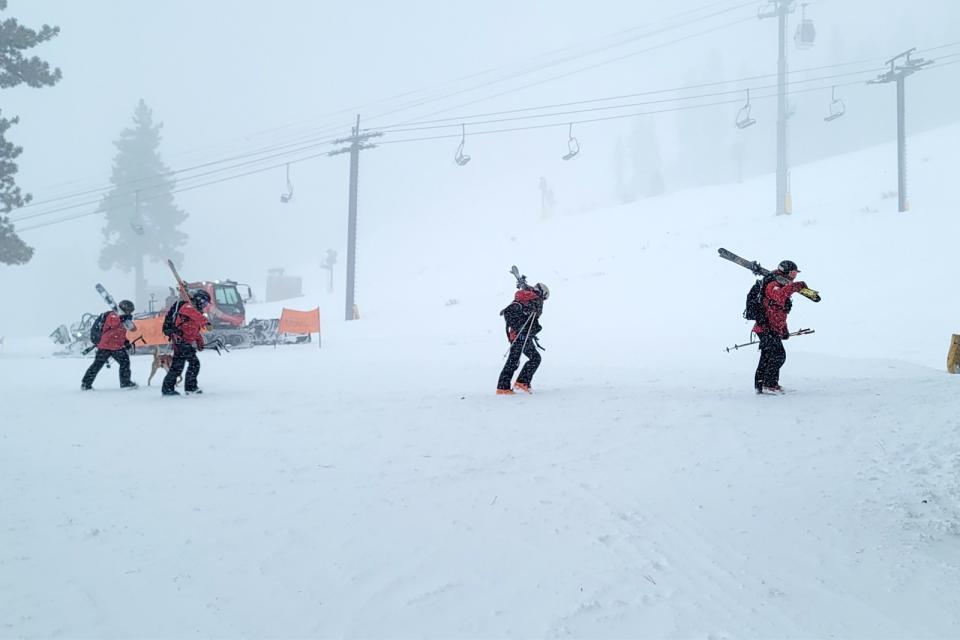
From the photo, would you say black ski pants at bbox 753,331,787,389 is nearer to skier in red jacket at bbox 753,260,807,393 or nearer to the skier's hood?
skier in red jacket at bbox 753,260,807,393

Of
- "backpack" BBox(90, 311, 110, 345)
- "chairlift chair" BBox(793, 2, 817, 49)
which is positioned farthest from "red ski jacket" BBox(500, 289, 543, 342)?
"chairlift chair" BBox(793, 2, 817, 49)

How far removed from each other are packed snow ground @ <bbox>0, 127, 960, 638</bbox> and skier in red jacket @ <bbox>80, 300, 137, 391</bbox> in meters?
0.52

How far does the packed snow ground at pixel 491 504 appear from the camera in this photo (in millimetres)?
3592

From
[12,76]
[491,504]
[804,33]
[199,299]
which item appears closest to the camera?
[491,504]

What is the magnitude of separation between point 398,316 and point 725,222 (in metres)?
18.2

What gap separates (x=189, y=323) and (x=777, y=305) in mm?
9503

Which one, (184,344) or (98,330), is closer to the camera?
(184,344)

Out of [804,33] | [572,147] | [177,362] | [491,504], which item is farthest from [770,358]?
[804,33]

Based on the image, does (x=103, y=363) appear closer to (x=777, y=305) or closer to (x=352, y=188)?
(x=777, y=305)

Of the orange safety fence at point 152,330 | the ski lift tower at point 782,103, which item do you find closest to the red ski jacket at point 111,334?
the orange safety fence at point 152,330

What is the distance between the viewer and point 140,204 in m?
50.3

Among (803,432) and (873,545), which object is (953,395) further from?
(873,545)

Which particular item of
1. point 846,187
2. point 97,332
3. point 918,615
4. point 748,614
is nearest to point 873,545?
point 918,615

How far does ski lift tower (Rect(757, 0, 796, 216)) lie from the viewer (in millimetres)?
31703
